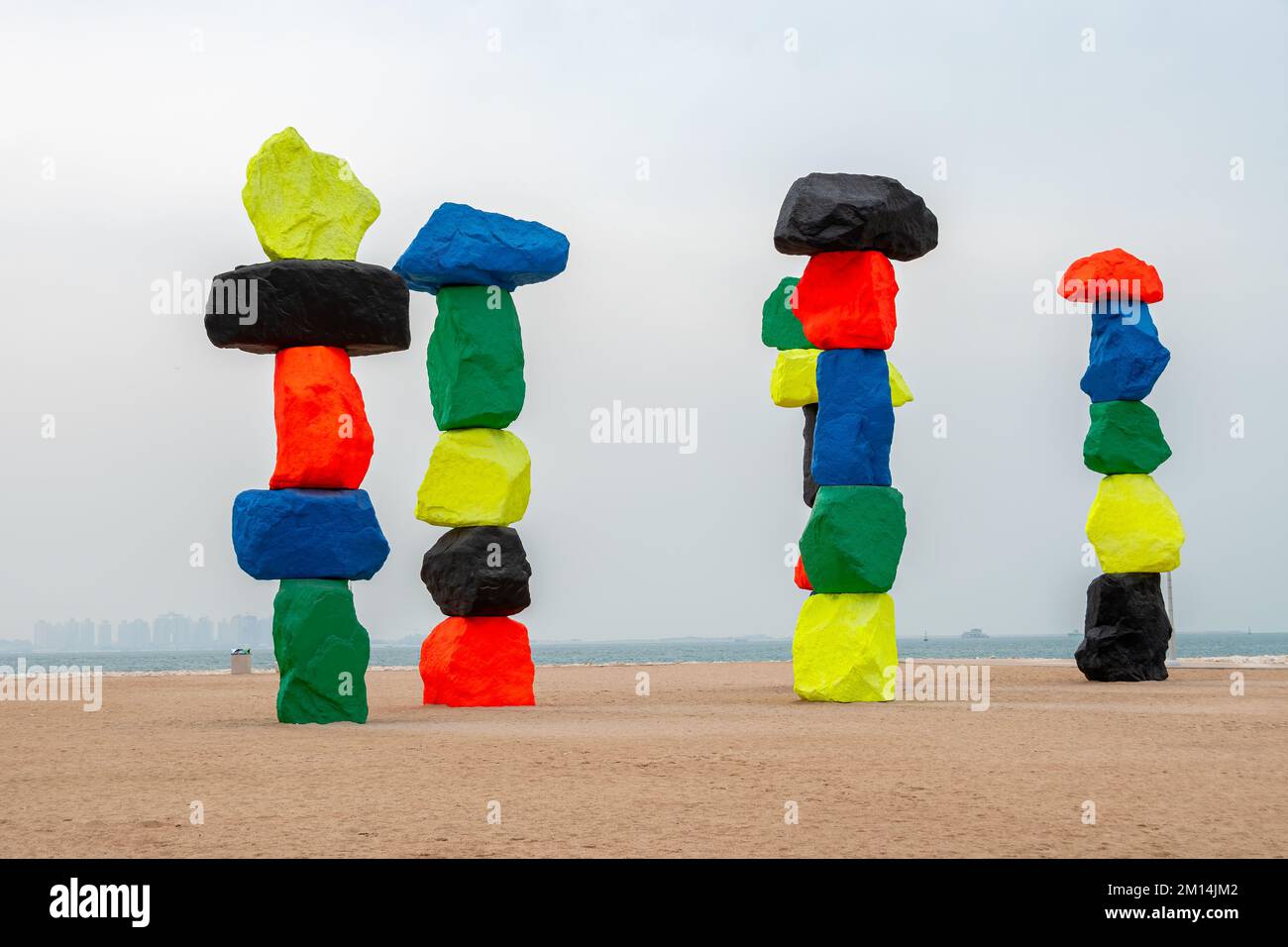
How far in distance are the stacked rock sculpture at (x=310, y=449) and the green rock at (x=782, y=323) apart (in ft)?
31.3

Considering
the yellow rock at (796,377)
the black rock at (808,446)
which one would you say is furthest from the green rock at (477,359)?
the black rock at (808,446)

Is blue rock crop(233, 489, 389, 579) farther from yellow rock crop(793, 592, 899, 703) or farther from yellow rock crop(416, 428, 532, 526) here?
yellow rock crop(793, 592, 899, 703)

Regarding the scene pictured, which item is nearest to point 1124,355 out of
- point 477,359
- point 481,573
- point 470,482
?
point 477,359

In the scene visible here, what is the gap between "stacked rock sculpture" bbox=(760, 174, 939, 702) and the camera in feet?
54.6

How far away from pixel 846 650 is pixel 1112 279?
7847 mm

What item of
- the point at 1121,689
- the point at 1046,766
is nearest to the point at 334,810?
the point at 1046,766

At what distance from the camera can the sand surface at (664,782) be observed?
8.03m

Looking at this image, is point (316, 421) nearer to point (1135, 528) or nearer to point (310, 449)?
point (310, 449)

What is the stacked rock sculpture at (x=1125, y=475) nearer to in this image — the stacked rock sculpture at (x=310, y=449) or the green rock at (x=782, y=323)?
the green rock at (x=782, y=323)

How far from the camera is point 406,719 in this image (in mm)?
15102

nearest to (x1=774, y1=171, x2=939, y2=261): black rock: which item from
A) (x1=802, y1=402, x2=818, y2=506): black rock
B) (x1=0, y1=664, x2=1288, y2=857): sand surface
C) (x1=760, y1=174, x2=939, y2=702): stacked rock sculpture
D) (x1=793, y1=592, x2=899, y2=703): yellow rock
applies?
(x1=760, y1=174, x2=939, y2=702): stacked rock sculpture

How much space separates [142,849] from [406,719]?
7.30 metres

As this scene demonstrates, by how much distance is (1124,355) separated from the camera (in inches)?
832

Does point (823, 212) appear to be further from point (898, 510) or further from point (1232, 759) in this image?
point (1232, 759)
